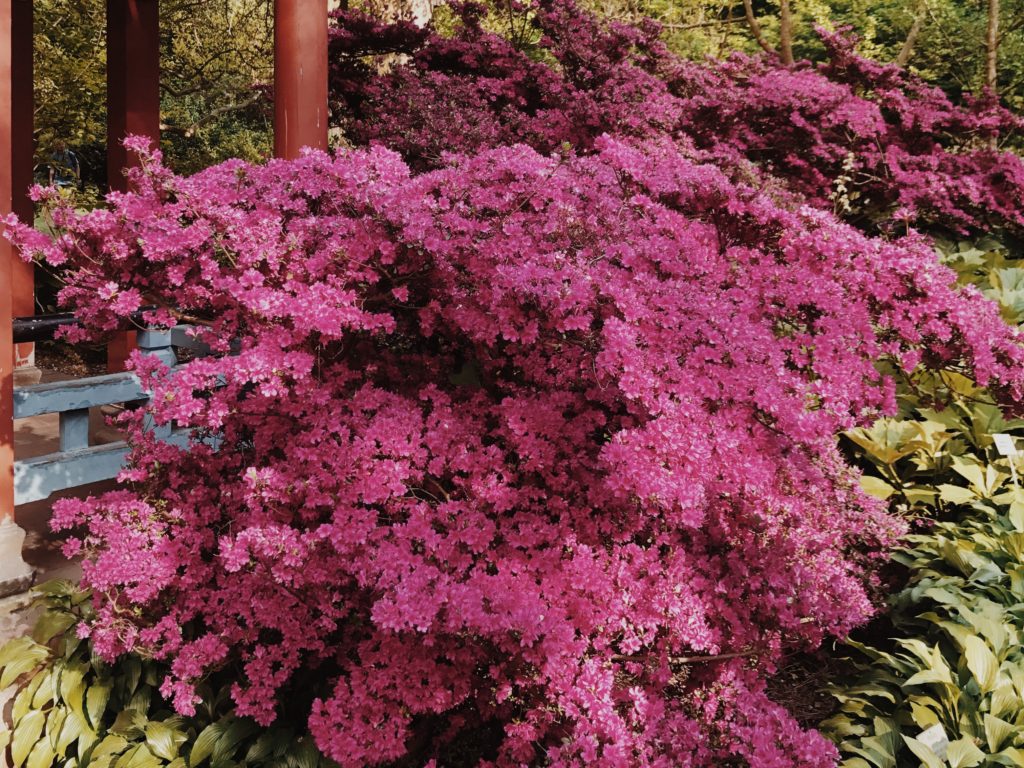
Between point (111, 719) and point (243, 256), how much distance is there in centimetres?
172

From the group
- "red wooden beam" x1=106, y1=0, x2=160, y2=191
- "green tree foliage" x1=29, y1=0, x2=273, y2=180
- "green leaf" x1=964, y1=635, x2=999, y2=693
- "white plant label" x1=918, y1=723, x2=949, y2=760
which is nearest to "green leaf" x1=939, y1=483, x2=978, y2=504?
"green leaf" x1=964, y1=635, x2=999, y2=693

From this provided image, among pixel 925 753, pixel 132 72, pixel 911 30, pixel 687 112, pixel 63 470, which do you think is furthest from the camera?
pixel 911 30

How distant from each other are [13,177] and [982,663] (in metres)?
6.74

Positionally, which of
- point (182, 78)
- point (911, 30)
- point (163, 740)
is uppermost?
point (911, 30)

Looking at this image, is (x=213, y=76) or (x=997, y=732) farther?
(x=213, y=76)

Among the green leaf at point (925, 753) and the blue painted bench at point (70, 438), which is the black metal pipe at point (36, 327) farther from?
the green leaf at point (925, 753)

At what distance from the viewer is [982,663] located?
2.38 m

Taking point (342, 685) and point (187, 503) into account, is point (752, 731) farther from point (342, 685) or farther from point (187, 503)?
point (187, 503)

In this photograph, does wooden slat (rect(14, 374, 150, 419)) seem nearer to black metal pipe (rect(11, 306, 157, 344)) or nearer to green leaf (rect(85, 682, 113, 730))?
black metal pipe (rect(11, 306, 157, 344))

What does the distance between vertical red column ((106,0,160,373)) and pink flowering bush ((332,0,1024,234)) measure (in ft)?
3.94

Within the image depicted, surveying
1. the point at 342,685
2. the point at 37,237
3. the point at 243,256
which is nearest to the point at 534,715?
the point at 342,685

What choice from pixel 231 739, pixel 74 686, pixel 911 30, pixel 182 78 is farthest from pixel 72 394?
pixel 911 30

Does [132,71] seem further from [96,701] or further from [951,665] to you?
[951,665]

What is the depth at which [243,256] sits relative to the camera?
2.44 meters
